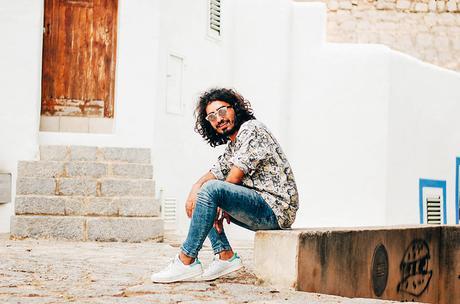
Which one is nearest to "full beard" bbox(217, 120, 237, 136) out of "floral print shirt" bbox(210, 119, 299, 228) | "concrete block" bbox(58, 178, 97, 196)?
"floral print shirt" bbox(210, 119, 299, 228)

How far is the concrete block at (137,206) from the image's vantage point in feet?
26.4

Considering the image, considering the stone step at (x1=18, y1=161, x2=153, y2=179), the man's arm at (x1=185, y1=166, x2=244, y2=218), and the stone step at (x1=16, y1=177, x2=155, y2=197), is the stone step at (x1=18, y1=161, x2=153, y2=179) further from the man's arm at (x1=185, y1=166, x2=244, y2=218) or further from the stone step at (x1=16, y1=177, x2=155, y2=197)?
the man's arm at (x1=185, y1=166, x2=244, y2=218)

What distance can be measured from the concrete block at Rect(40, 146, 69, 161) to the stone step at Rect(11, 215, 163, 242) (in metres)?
0.91

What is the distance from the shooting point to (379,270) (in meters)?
6.00

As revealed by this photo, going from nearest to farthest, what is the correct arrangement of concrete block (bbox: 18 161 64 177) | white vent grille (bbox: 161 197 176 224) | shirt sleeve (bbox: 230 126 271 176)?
shirt sleeve (bbox: 230 126 271 176) → concrete block (bbox: 18 161 64 177) → white vent grille (bbox: 161 197 176 224)

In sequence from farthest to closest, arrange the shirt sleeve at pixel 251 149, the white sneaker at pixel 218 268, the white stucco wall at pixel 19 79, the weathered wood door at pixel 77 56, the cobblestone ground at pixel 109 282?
the weathered wood door at pixel 77 56, the white stucco wall at pixel 19 79, the white sneaker at pixel 218 268, the shirt sleeve at pixel 251 149, the cobblestone ground at pixel 109 282

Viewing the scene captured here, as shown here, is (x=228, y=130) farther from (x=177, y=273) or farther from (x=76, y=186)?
(x=76, y=186)

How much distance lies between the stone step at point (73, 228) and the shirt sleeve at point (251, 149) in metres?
3.44

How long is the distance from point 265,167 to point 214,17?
6222mm

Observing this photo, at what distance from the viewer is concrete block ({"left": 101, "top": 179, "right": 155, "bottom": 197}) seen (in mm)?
8195

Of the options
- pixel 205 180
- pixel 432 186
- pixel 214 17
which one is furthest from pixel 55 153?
pixel 432 186

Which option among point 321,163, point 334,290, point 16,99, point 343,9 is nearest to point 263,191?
point 334,290

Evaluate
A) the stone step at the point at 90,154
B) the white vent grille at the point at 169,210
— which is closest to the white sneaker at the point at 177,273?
the stone step at the point at 90,154

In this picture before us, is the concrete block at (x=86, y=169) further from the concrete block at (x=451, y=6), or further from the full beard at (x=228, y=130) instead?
the concrete block at (x=451, y=6)
